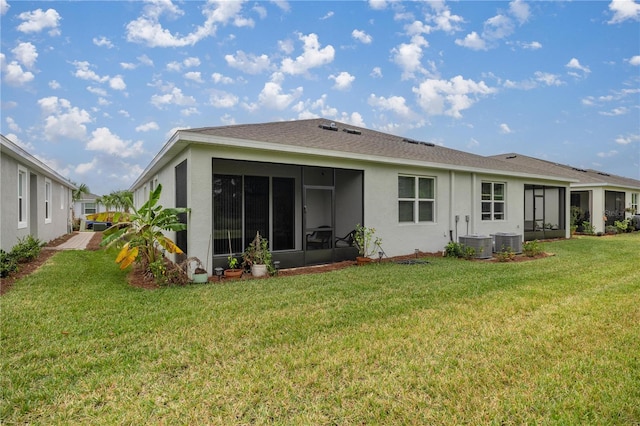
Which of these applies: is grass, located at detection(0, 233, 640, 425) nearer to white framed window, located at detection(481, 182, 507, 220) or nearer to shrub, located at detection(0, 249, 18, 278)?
shrub, located at detection(0, 249, 18, 278)

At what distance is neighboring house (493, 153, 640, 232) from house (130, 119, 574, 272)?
25.8ft

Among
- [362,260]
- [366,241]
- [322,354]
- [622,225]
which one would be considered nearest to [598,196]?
[622,225]

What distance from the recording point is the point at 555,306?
539 cm

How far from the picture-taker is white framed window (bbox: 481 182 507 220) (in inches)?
536

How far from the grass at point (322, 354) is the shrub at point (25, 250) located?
9.65ft

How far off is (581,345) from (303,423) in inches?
133

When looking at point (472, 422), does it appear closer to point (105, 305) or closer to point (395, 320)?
point (395, 320)

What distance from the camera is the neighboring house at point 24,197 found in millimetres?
8938

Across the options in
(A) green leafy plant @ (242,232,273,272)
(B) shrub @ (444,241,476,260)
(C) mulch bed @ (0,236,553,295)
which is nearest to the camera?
(C) mulch bed @ (0,236,553,295)

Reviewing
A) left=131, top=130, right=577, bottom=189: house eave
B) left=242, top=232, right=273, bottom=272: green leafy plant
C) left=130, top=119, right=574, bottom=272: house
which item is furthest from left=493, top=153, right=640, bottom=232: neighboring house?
left=242, top=232, right=273, bottom=272: green leafy plant

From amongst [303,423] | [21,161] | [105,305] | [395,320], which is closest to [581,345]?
[395,320]

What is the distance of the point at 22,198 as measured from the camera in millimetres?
11094

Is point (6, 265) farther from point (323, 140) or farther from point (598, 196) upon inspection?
point (598, 196)

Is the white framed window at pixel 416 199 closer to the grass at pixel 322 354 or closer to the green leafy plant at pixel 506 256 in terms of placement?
the green leafy plant at pixel 506 256
